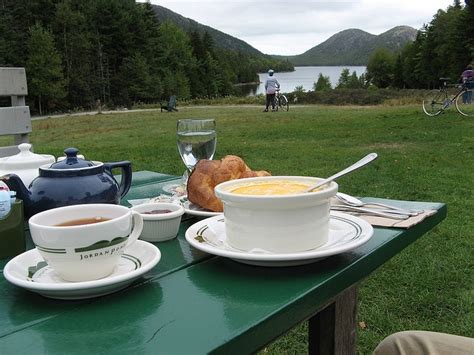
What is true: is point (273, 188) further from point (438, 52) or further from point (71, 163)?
point (438, 52)

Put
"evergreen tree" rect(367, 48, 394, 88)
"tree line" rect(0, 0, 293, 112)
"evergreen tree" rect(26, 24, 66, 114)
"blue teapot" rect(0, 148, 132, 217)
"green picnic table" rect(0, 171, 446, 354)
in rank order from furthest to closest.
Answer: "evergreen tree" rect(367, 48, 394, 88)
"tree line" rect(0, 0, 293, 112)
"evergreen tree" rect(26, 24, 66, 114)
"blue teapot" rect(0, 148, 132, 217)
"green picnic table" rect(0, 171, 446, 354)

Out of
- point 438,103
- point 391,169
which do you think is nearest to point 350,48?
point 438,103

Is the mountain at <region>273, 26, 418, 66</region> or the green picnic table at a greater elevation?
the mountain at <region>273, 26, 418, 66</region>

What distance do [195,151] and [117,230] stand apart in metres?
0.89

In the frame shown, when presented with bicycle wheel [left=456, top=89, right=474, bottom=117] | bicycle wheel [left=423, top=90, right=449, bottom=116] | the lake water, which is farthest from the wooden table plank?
the lake water

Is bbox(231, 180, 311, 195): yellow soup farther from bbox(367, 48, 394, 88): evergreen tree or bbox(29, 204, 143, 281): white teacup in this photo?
bbox(367, 48, 394, 88): evergreen tree

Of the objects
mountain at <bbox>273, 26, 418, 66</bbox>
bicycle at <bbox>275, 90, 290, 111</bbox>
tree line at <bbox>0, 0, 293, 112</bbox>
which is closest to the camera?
bicycle at <bbox>275, 90, 290, 111</bbox>

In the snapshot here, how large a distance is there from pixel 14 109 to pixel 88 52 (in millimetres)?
47574

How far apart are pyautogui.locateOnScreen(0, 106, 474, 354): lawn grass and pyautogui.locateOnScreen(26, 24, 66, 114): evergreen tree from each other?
109 ft

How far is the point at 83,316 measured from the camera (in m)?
0.79

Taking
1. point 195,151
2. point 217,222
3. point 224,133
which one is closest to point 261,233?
point 217,222

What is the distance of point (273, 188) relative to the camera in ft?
3.47

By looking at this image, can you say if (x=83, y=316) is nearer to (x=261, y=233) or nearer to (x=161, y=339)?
(x=161, y=339)

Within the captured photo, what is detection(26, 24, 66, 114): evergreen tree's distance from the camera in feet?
142
